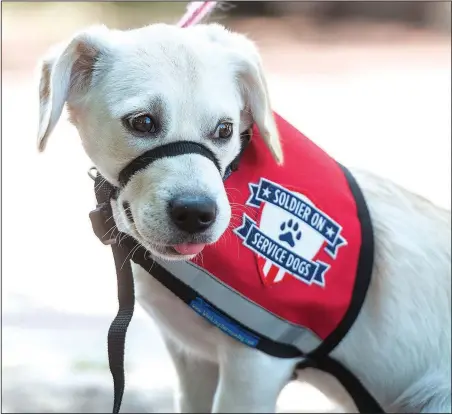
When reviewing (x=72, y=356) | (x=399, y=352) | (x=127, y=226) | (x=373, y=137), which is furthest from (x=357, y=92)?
(x=127, y=226)

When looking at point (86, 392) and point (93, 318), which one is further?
point (93, 318)

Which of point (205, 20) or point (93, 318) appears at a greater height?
point (205, 20)

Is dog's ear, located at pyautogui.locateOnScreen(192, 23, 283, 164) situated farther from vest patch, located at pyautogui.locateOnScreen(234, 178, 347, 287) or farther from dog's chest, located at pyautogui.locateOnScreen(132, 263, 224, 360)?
dog's chest, located at pyautogui.locateOnScreen(132, 263, 224, 360)

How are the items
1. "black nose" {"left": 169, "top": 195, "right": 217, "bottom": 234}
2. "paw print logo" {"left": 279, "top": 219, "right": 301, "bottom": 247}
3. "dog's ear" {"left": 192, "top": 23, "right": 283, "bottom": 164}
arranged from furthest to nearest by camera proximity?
1. "paw print logo" {"left": 279, "top": 219, "right": 301, "bottom": 247}
2. "dog's ear" {"left": 192, "top": 23, "right": 283, "bottom": 164}
3. "black nose" {"left": 169, "top": 195, "right": 217, "bottom": 234}

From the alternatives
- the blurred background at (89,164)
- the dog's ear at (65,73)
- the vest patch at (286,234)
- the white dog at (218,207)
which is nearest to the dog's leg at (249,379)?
the white dog at (218,207)

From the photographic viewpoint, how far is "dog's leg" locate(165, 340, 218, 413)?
1.73 m

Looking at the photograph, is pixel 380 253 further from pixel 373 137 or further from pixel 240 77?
pixel 373 137

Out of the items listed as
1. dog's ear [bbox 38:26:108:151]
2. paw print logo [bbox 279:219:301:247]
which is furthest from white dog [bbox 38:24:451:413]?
paw print logo [bbox 279:219:301:247]

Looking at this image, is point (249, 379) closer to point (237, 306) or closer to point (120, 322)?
point (237, 306)

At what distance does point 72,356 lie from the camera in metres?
2.17

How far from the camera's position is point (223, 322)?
4.81 ft

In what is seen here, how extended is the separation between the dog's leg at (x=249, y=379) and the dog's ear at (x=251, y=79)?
35cm

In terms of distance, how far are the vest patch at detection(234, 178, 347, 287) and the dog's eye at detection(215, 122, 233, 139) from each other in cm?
16

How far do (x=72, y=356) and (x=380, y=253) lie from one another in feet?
3.10
